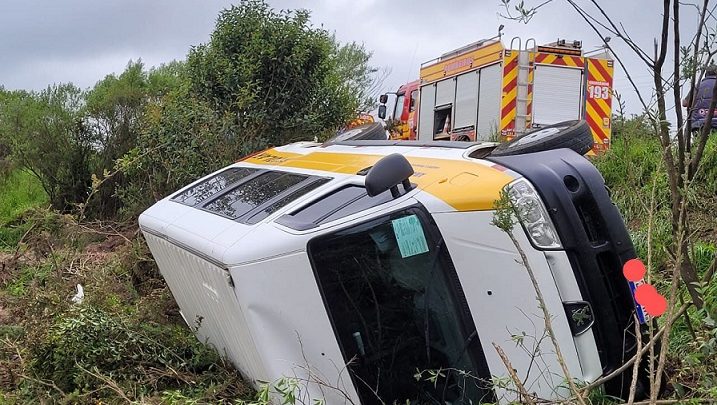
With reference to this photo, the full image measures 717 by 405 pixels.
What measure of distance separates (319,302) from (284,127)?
15.0 feet

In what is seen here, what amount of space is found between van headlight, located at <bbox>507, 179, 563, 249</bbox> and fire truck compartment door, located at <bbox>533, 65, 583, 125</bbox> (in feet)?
32.1

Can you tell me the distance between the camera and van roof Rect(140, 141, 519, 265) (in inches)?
113

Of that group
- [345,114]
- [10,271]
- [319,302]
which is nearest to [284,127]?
[345,114]

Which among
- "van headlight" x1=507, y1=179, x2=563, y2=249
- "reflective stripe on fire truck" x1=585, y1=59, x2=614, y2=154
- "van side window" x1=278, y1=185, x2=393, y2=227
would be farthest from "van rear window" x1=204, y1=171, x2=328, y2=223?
"reflective stripe on fire truck" x1=585, y1=59, x2=614, y2=154

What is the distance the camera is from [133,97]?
10469 millimetres

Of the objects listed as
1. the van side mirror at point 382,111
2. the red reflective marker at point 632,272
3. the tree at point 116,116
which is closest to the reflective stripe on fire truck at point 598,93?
the van side mirror at point 382,111

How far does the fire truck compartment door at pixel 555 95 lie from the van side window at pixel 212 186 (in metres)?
8.72

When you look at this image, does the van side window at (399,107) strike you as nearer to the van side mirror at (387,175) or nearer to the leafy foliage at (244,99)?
the leafy foliage at (244,99)

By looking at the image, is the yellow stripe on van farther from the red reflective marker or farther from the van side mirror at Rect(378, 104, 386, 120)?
the van side mirror at Rect(378, 104, 386, 120)

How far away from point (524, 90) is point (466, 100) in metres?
1.40

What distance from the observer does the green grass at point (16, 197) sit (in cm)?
1019

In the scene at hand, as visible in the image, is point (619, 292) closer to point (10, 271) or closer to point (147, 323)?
point (147, 323)

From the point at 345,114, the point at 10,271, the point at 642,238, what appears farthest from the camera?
the point at 345,114

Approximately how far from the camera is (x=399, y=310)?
9.53 feet
